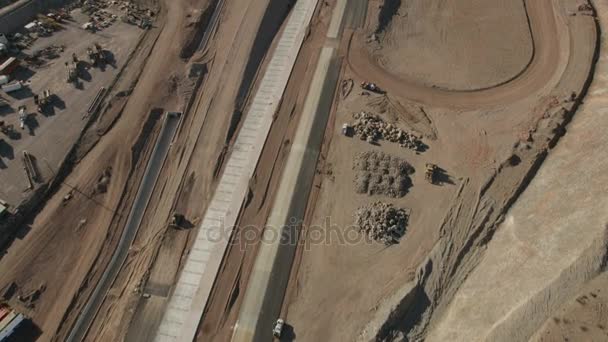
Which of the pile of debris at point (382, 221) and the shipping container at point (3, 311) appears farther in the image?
the pile of debris at point (382, 221)

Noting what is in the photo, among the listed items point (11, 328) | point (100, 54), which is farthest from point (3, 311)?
point (100, 54)

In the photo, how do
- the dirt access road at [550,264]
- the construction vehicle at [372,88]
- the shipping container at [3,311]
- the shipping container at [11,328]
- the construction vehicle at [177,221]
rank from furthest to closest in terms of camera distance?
1. the construction vehicle at [372,88]
2. the construction vehicle at [177,221]
3. the shipping container at [3,311]
4. the shipping container at [11,328]
5. the dirt access road at [550,264]

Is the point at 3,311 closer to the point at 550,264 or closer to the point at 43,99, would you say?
the point at 43,99

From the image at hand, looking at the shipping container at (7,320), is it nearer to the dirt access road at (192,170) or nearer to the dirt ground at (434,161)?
the dirt access road at (192,170)

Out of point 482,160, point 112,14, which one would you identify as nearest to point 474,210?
point 482,160

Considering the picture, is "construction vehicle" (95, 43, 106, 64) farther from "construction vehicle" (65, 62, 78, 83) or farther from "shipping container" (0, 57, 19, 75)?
"shipping container" (0, 57, 19, 75)

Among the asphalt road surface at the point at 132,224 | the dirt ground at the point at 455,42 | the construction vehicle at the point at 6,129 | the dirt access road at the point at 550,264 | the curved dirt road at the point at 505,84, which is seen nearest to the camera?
the dirt access road at the point at 550,264

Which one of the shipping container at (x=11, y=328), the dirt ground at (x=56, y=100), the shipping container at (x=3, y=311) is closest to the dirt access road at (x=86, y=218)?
the shipping container at (x=3, y=311)

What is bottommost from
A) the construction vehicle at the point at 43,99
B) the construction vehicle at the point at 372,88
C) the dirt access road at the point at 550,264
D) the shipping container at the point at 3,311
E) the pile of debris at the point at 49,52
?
the shipping container at the point at 3,311
